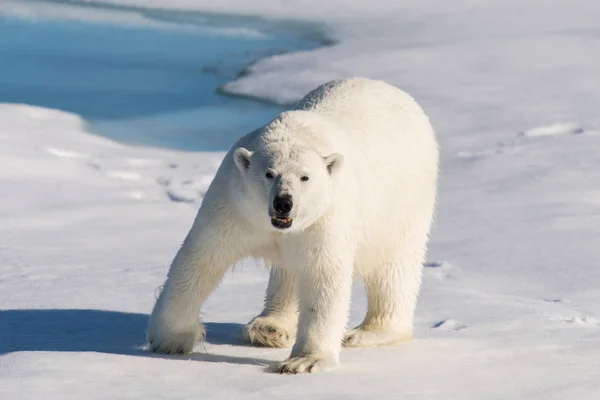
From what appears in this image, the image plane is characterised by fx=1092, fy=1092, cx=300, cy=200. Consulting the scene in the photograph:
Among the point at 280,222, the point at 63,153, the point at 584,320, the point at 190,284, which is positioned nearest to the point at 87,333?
the point at 190,284

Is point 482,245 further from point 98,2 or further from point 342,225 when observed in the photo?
point 98,2

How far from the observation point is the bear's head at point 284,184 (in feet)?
10.9

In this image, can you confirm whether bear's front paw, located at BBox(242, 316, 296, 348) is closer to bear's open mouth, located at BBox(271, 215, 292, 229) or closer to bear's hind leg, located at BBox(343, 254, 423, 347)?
bear's hind leg, located at BBox(343, 254, 423, 347)

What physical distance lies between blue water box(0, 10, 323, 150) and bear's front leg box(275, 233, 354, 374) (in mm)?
5198

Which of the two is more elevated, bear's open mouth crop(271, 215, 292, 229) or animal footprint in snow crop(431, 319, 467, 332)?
bear's open mouth crop(271, 215, 292, 229)

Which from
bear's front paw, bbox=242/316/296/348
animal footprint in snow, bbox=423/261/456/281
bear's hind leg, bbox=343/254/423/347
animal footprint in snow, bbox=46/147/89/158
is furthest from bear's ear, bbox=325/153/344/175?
animal footprint in snow, bbox=46/147/89/158

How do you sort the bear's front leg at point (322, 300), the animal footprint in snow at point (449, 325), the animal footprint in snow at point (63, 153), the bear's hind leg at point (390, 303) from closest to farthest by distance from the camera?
1. the bear's front leg at point (322, 300)
2. the bear's hind leg at point (390, 303)
3. the animal footprint in snow at point (449, 325)
4. the animal footprint in snow at point (63, 153)

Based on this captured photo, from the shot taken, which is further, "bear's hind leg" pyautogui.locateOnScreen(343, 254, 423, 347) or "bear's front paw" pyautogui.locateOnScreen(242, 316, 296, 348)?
"bear's hind leg" pyautogui.locateOnScreen(343, 254, 423, 347)

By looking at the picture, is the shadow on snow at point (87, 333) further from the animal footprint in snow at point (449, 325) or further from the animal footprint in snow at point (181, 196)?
the animal footprint in snow at point (181, 196)

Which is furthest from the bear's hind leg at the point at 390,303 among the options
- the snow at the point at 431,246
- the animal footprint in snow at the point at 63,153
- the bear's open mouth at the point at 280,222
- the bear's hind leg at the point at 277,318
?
the animal footprint in snow at the point at 63,153

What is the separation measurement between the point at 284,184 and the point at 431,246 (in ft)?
9.35

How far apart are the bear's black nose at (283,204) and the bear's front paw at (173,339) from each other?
0.68 metres

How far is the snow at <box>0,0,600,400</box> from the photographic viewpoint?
3.36m

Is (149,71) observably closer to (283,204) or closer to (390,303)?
(390,303)
